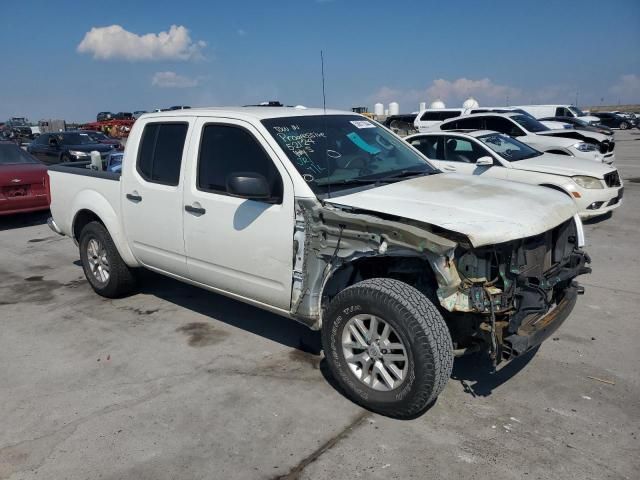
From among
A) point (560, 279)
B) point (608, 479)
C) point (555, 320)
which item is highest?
point (560, 279)

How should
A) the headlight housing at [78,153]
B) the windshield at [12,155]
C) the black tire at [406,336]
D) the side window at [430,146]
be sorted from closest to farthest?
the black tire at [406,336] → the side window at [430,146] → the windshield at [12,155] → the headlight housing at [78,153]

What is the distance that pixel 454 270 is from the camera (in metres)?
3.20

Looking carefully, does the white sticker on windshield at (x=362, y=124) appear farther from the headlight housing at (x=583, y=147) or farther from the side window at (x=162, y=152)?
the headlight housing at (x=583, y=147)

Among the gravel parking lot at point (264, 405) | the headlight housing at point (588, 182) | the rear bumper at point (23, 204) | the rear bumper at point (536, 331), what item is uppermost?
the headlight housing at point (588, 182)

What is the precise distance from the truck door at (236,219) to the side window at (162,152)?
221mm

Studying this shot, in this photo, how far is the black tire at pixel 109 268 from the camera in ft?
18.4

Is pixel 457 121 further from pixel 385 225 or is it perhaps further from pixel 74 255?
pixel 385 225

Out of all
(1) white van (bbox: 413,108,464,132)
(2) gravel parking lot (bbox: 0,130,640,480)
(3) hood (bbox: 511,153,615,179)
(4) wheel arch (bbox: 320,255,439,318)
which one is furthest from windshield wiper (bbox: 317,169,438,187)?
(1) white van (bbox: 413,108,464,132)

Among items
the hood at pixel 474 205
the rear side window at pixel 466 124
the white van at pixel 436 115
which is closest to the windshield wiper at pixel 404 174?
the hood at pixel 474 205

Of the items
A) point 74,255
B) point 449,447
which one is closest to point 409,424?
point 449,447

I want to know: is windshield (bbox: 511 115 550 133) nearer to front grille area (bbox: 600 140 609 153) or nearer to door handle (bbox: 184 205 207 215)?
front grille area (bbox: 600 140 609 153)

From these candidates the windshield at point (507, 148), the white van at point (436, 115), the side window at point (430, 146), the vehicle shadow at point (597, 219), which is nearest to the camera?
the vehicle shadow at point (597, 219)

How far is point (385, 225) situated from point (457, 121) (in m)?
13.0

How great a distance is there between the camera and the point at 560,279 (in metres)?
3.69
